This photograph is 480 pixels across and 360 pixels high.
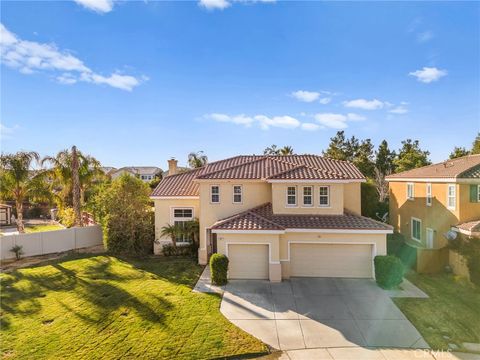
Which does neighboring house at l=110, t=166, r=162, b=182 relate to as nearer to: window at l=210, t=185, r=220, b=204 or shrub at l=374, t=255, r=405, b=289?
window at l=210, t=185, r=220, b=204

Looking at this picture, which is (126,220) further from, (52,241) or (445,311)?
(445,311)

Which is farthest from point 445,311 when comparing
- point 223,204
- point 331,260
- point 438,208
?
point 223,204

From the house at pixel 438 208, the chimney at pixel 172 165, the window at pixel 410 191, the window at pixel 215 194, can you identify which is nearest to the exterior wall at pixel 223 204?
→ the window at pixel 215 194

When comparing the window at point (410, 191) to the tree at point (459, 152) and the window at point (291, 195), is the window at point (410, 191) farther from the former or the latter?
the tree at point (459, 152)

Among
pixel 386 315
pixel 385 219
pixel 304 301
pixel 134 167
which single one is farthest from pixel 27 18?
pixel 134 167

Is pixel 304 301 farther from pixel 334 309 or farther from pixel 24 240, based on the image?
pixel 24 240

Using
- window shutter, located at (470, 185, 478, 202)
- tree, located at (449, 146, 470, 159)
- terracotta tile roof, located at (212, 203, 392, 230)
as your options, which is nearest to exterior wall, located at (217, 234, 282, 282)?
terracotta tile roof, located at (212, 203, 392, 230)

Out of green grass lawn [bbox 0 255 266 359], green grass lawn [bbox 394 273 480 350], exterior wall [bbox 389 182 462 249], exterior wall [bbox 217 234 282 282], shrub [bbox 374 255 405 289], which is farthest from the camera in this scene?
exterior wall [bbox 389 182 462 249]
